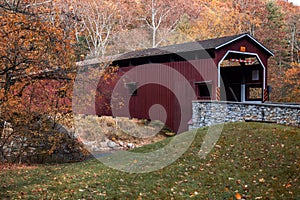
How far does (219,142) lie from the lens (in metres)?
10.6

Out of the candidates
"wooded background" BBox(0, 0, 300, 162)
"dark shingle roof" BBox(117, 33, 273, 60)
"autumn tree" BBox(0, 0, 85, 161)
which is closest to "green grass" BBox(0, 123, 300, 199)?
"autumn tree" BBox(0, 0, 85, 161)

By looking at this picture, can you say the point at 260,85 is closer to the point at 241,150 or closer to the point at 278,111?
the point at 278,111

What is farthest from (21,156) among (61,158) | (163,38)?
(163,38)

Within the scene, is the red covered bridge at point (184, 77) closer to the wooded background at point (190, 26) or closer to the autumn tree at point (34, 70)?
the wooded background at point (190, 26)

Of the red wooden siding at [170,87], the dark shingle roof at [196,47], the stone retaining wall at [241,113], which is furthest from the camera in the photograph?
the red wooden siding at [170,87]

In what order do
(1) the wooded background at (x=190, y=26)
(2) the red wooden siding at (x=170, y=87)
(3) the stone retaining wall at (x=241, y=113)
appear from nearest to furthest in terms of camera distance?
(3) the stone retaining wall at (x=241, y=113)
(2) the red wooden siding at (x=170, y=87)
(1) the wooded background at (x=190, y=26)

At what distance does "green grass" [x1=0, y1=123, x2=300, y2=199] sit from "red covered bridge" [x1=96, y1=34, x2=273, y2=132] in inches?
273

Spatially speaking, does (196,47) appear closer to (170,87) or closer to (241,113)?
(170,87)

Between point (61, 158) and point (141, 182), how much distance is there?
23.2 ft

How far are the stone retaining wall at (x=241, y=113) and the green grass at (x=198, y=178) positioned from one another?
7.29 feet

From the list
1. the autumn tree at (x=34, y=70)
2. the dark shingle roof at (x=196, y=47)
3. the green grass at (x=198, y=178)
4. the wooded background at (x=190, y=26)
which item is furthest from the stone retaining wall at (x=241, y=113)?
the wooded background at (x=190, y=26)

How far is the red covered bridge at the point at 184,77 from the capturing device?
16.9 meters

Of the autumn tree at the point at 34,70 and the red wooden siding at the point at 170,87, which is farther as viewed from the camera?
the red wooden siding at the point at 170,87

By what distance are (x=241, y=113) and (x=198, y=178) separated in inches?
299
